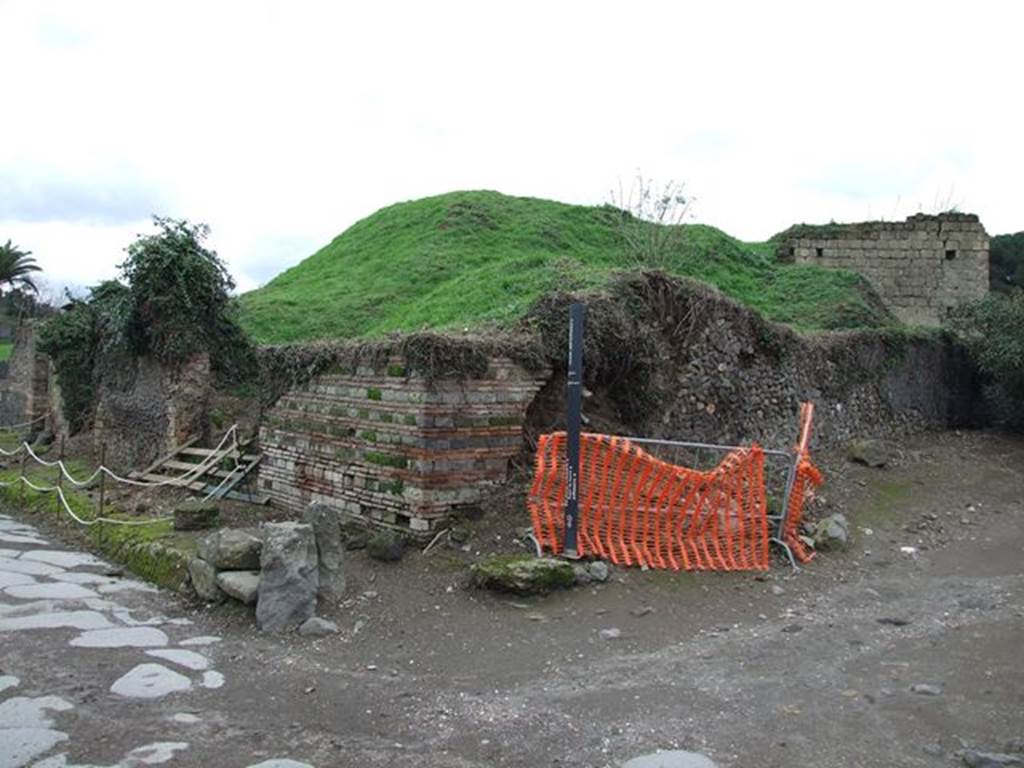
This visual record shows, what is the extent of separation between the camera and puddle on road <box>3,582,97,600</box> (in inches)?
269

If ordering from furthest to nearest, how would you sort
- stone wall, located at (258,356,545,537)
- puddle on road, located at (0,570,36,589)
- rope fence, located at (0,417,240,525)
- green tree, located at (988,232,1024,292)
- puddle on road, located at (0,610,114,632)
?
green tree, located at (988,232,1024,292) < rope fence, located at (0,417,240,525) < stone wall, located at (258,356,545,537) < puddle on road, located at (0,570,36,589) < puddle on road, located at (0,610,114,632)

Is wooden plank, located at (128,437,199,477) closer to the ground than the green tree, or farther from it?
closer to the ground

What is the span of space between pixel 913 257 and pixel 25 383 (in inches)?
813

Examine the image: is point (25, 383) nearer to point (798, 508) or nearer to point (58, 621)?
point (58, 621)

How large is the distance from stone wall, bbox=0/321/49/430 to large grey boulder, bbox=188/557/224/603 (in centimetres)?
1262

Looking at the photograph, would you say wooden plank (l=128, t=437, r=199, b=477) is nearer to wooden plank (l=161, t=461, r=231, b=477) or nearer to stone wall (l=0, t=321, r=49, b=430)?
wooden plank (l=161, t=461, r=231, b=477)

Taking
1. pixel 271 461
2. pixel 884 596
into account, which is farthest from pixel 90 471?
pixel 884 596

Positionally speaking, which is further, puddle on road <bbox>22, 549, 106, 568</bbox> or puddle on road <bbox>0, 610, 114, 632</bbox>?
puddle on road <bbox>22, 549, 106, 568</bbox>

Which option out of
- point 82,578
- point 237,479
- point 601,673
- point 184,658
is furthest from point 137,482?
point 601,673

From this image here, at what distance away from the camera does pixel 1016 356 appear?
15.1m

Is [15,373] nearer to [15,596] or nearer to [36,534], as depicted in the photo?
[36,534]

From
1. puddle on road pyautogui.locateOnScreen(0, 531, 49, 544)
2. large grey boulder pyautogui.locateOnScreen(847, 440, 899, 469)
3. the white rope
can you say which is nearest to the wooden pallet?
the white rope

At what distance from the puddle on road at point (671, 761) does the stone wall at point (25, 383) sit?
1668 cm

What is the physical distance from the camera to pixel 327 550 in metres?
6.48
